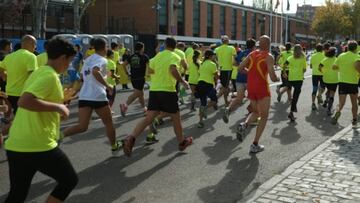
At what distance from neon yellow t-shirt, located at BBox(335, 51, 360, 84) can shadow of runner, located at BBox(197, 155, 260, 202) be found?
3.72 meters

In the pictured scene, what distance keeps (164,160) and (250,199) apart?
2.09 m

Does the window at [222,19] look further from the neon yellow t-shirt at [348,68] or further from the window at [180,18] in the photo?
the neon yellow t-shirt at [348,68]

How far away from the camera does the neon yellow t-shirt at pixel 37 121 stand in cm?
357

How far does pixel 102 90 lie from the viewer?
275 inches

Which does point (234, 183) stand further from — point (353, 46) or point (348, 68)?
point (353, 46)

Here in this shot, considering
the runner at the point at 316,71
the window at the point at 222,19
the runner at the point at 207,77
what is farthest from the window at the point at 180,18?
the runner at the point at 207,77

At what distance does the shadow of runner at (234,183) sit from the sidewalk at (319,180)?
24 centimetres

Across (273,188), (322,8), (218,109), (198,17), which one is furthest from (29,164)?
(322,8)

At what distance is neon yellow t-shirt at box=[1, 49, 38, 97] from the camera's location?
292 inches

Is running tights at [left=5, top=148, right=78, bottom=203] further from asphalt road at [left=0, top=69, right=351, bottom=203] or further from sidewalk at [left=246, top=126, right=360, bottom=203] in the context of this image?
sidewalk at [left=246, top=126, right=360, bottom=203]

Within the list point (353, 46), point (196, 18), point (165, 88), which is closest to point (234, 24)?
point (196, 18)

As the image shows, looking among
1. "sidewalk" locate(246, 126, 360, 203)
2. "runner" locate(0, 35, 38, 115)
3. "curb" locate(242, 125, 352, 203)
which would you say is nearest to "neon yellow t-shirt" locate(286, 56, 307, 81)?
"curb" locate(242, 125, 352, 203)

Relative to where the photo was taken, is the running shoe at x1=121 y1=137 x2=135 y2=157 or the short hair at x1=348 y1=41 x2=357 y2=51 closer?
the running shoe at x1=121 y1=137 x2=135 y2=157

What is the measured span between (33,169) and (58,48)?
36.3 inches
